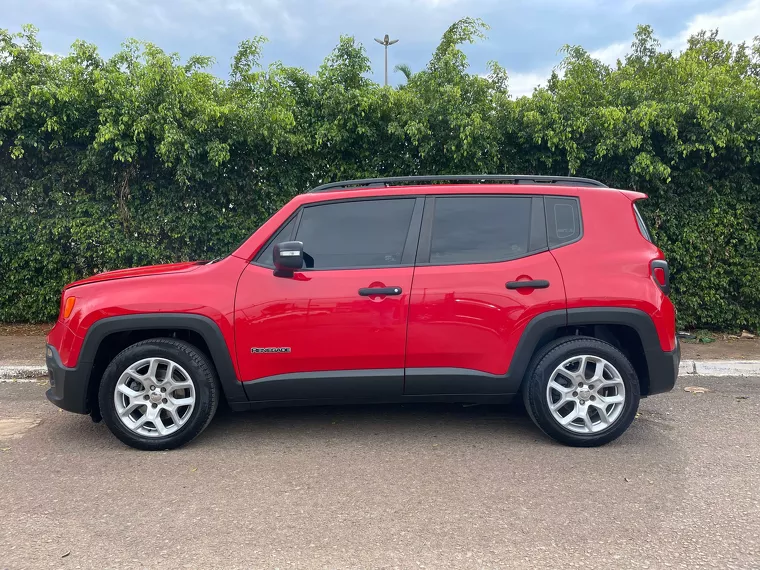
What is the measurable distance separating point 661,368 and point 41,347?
6326 millimetres

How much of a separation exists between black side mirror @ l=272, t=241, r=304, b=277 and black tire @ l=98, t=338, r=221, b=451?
83cm

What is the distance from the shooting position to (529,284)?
373 centimetres

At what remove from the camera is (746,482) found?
129 inches

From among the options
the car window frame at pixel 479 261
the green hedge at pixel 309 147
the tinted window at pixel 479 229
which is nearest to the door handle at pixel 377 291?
the car window frame at pixel 479 261

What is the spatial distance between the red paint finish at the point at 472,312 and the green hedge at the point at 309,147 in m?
3.05

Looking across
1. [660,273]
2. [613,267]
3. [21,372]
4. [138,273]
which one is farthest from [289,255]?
[21,372]

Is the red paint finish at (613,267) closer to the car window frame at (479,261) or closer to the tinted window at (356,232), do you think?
the car window frame at (479,261)

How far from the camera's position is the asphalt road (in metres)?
2.57

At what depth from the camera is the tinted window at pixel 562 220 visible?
12.7ft

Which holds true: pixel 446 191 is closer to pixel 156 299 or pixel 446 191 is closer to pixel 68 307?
pixel 156 299

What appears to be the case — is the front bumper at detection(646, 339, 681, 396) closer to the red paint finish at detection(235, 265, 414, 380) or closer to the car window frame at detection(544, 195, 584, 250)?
the car window frame at detection(544, 195, 584, 250)

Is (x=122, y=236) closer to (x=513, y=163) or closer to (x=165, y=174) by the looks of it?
(x=165, y=174)

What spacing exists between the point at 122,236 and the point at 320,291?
424cm

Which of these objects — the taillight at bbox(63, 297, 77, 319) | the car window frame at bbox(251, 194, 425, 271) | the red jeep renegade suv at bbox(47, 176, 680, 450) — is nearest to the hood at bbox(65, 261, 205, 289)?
the red jeep renegade suv at bbox(47, 176, 680, 450)
